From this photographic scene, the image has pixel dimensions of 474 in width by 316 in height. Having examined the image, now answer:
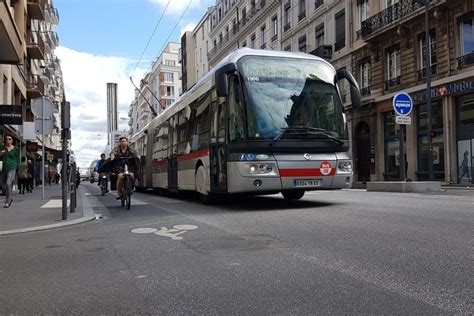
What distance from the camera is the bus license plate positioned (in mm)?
9648

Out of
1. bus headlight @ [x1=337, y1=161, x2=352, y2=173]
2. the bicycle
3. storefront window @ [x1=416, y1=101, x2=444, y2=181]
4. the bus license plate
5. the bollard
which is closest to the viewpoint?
the bus license plate

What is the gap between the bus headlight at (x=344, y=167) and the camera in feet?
33.0

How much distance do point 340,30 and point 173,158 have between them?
76.4 feet

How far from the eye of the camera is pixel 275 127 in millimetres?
9484

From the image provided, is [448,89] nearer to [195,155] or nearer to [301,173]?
[195,155]

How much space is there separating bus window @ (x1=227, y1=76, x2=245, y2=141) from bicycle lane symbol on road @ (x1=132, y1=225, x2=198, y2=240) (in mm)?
2401

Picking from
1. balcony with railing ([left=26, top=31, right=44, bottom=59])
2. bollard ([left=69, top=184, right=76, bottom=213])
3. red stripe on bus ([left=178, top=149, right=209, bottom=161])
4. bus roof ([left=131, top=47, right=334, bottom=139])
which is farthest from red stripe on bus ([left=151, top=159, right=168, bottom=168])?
balcony with railing ([left=26, top=31, right=44, bottom=59])

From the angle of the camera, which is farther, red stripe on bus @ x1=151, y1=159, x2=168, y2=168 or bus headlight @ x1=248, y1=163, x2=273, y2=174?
red stripe on bus @ x1=151, y1=159, x2=168, y2=168

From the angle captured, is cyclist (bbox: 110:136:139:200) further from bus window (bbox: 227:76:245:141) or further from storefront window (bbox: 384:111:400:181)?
storefront window (bbox: 384:111:400:181)

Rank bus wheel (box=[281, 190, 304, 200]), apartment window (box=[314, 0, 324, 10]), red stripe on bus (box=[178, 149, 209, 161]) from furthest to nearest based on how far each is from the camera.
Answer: apartment window (box=[314, 0, 324, 10])
bus wheel (box=[281, 190, 304, 200])
red stripe on bus (box=[178, 149, 209, 161])

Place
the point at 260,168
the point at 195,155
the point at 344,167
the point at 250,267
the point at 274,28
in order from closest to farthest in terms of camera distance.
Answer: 1. the point at 250,267
2. the point at 260,168
3. the point at 344,167
4. the point at 195,155
5. the point at 274,28

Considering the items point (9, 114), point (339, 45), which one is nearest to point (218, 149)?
point (9, 114)

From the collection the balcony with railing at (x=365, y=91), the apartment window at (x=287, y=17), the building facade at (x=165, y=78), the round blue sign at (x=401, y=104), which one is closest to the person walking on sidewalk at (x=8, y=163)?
the round blue sign at (x=401, y=104)

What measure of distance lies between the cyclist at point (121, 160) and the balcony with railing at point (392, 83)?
20520mm
